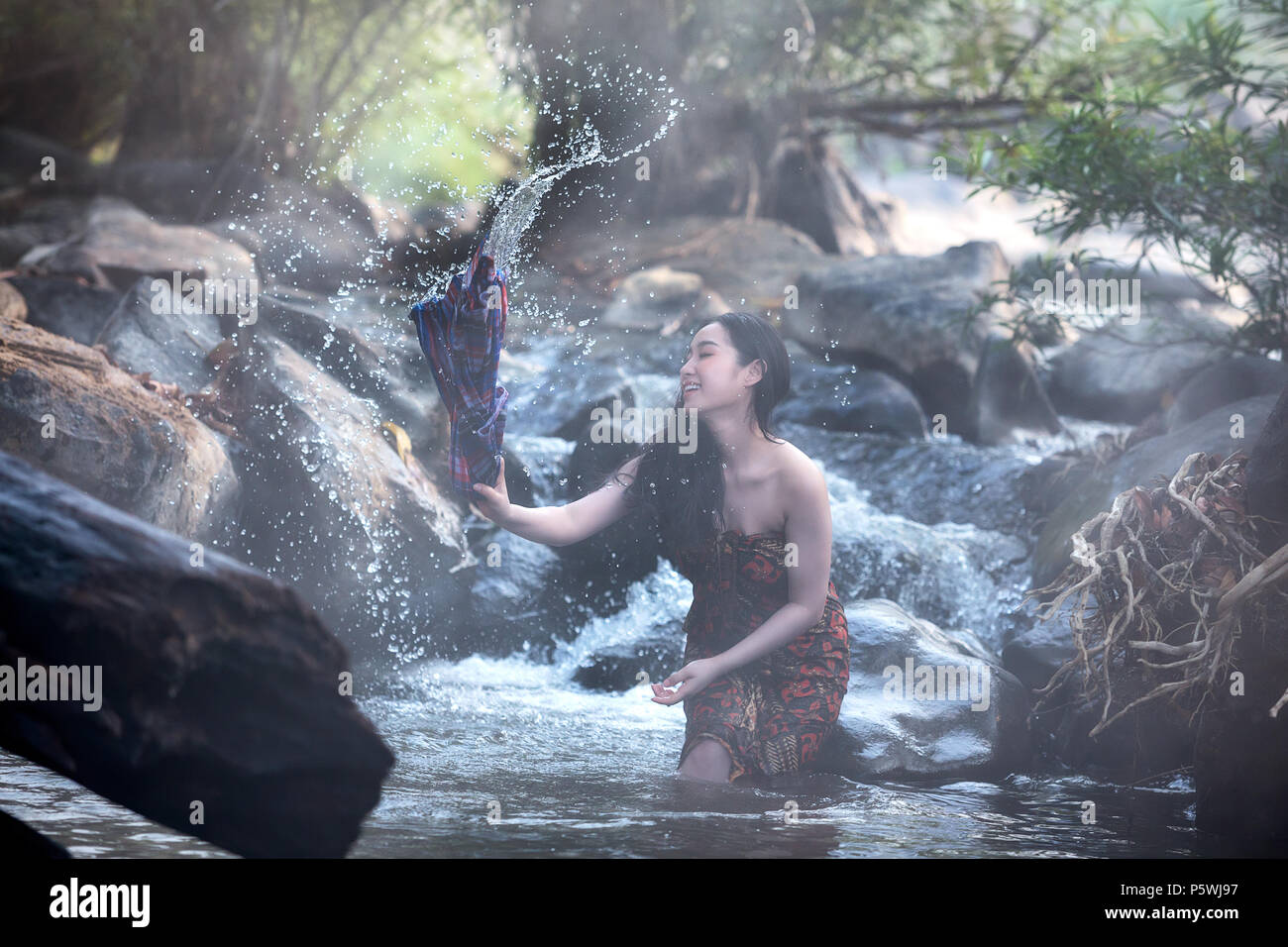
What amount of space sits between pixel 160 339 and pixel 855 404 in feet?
16.0

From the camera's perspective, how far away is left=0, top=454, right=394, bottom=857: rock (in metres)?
1.90

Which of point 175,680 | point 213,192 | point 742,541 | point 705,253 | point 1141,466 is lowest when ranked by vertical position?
point 175,680

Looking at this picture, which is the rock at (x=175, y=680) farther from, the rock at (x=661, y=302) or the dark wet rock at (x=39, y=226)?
the dark wet rock at (x=39, y=226)

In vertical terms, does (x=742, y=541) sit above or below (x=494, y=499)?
below

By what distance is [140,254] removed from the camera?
334 inches

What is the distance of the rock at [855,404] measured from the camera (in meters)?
7.98

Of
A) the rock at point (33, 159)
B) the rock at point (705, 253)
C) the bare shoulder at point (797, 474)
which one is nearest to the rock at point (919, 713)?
the bare shoulder at point (797, 474)

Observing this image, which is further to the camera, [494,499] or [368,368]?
[368,368]

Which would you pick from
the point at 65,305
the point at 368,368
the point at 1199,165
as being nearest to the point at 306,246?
the point at 65,305

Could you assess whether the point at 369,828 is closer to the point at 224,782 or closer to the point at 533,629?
the point at 224,782

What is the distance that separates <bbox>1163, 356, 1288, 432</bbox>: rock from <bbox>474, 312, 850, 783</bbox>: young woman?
11.9 feet

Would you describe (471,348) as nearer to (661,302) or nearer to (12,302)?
(12,302)

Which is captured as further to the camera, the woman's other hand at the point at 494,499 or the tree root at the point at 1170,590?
the tree root at the point at 1170,590
